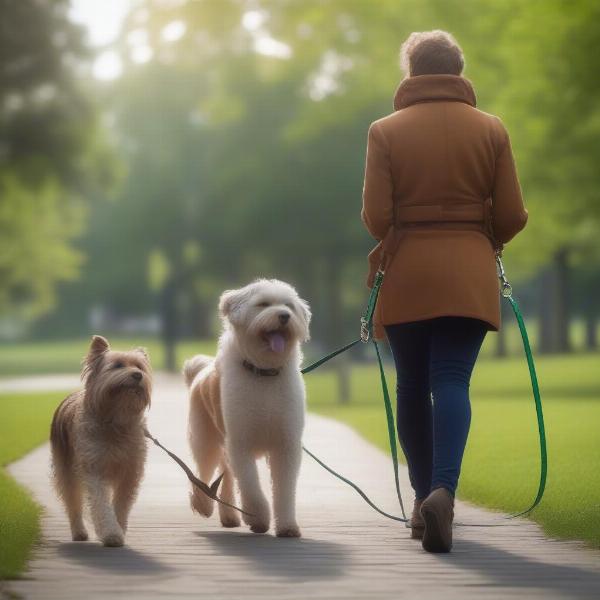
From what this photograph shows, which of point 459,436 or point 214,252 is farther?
point 214,252

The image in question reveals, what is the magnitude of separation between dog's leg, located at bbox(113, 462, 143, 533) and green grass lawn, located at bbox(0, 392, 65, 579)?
1.45 feet

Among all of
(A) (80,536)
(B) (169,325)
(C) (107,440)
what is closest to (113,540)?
(A) (80,536)

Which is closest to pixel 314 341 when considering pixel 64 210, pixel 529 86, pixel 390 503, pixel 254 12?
pixel 64 210

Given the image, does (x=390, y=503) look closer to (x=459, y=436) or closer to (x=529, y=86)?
(x=459, y=436)

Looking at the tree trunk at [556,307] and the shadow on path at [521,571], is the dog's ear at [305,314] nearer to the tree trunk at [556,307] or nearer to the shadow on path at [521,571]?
the shadow on path at [521,571]

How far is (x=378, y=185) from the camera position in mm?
6789

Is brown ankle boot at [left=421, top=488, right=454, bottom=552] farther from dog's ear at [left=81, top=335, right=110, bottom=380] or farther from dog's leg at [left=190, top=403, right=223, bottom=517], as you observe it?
dog's leg at [left=190, top=403, right=223, bottom=517]

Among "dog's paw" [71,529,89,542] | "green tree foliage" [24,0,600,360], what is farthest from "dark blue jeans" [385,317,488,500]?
Result: "green tree foliage" [24,0,600,360]

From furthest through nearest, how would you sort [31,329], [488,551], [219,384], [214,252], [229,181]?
[31,329] < [214,252] < [229,181] < [219,384] < [488,551]

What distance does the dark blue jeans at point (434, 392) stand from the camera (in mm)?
6645

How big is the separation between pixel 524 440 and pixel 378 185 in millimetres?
8393

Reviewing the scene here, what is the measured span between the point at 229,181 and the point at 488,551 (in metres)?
37.0

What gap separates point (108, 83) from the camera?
44.4 m

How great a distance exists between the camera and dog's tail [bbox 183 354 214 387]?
869 centimetres
